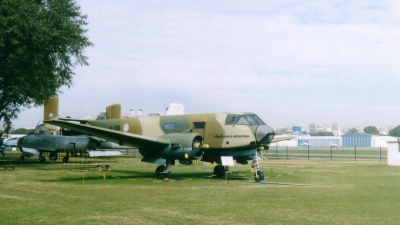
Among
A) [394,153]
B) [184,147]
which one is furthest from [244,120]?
[394,153]

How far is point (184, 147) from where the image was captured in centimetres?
1819

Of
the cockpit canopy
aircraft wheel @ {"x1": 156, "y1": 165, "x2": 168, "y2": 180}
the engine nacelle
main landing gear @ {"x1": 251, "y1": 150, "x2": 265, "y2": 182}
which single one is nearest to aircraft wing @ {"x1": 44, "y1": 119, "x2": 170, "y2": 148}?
the engine nacelle

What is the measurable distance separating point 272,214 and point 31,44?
68.7 ft

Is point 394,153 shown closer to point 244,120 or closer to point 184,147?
point 244,120

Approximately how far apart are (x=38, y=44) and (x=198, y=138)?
13.2m

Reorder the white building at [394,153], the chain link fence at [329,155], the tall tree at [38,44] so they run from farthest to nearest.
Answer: the chain link fence at [329,155], the white building at [394,153], the tall tree at [38,44]

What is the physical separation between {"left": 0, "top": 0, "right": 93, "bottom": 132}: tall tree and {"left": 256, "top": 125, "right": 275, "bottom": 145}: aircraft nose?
14605 mm

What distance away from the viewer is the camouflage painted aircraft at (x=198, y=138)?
59.9 feet

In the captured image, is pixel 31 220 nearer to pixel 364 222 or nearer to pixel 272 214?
pixel 272 214

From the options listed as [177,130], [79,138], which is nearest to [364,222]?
[177,130]

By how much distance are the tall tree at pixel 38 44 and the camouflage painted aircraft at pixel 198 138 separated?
30.1 ft

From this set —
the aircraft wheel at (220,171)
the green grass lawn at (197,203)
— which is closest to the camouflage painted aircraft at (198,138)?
the aircraft wheel at (220,171)

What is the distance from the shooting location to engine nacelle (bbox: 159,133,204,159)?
716 inches

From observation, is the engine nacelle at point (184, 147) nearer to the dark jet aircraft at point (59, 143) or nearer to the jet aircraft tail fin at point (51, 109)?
the jet aircraft tail fin at point (51, 109)
